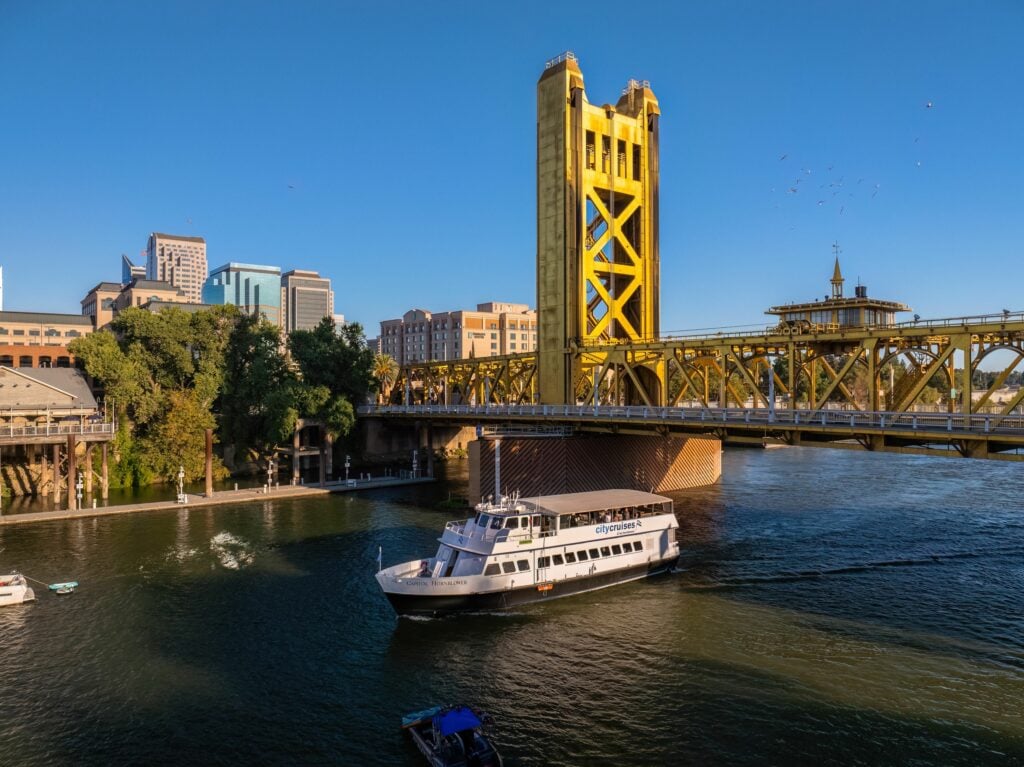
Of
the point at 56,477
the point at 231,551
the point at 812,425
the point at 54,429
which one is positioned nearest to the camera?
the point at 812,425

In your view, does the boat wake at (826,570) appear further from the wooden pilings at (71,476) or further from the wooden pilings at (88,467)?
the wooden pilings at (88,467)

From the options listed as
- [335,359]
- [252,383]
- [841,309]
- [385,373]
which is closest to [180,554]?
[252,383]

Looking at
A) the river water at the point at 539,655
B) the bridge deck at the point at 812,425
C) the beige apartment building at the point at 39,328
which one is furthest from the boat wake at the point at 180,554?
the beige apartment building at the point at 39,328

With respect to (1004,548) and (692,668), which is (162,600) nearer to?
(692,668)

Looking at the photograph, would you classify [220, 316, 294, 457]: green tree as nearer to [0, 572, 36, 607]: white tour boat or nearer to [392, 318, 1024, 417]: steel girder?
[392, 318, 1024, 417]: steel girder

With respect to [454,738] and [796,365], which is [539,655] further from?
[796,365]
